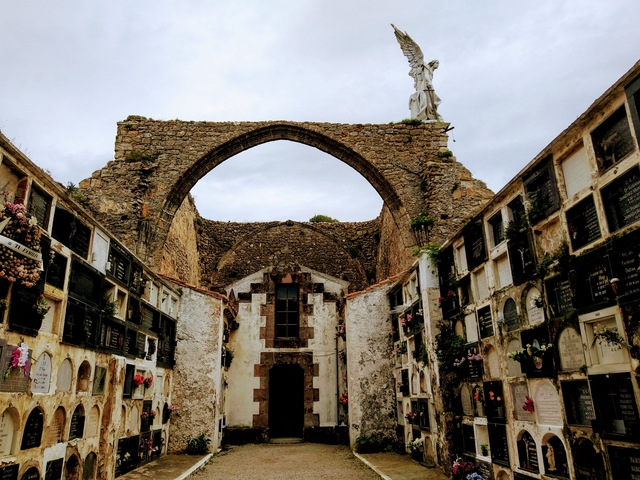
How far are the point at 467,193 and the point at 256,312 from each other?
7.11 metres

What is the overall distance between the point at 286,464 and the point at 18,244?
718 centimetres

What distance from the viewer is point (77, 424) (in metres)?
6.25

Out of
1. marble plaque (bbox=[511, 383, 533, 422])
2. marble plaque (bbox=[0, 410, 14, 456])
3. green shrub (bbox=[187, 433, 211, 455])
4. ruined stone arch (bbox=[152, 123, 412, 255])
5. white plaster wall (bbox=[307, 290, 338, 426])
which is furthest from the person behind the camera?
white plaster wall (bbox=[307, 290, 338, 426])

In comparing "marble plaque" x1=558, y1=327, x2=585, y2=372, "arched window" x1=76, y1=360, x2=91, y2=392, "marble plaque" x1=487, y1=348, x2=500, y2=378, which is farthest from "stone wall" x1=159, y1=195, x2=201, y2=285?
"marble plaque" x1=558, y1=327, x2=585, y2=372

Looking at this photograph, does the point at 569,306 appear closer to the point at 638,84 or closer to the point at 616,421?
the point at 616,421

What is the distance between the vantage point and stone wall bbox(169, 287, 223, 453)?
10734 mm

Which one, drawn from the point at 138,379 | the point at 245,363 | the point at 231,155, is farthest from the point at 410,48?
the point at 138,379

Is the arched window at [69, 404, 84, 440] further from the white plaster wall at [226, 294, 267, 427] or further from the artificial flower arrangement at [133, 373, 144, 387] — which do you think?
the white plaster wall at [226, 294, 267, 427]

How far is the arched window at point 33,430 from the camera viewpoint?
4980 mm

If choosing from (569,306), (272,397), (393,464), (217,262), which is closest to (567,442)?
(569,306)

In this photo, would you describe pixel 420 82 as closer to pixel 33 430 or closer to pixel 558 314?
pixel 558 314

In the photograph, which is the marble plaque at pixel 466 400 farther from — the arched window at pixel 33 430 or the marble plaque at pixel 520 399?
the arched window at pixel 33 430

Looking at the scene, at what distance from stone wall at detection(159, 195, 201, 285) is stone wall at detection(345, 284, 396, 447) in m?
5.74

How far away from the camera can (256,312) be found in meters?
15.2
